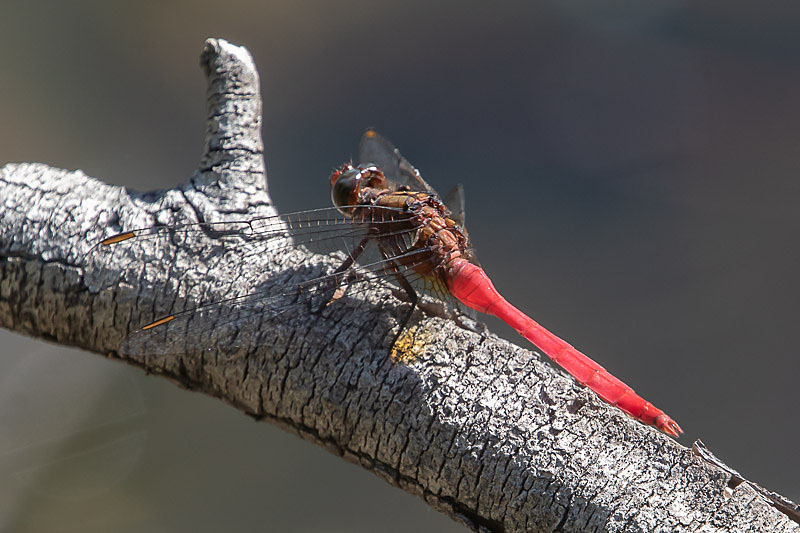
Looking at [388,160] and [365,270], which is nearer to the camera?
[365,270]

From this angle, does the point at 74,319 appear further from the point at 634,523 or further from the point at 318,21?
the point at 318,21

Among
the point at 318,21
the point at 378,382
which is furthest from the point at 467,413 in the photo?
the point at 318,21

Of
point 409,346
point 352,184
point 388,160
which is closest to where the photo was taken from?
point 409,346

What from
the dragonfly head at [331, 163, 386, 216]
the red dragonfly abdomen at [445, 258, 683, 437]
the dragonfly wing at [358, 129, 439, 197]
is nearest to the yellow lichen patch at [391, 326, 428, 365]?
the red dragonfly abdomen at [445, 258, 683, 437]

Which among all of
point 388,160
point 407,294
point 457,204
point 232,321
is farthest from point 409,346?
point 388,160

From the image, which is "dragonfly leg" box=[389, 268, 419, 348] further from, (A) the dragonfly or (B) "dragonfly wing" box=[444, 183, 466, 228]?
(B) "dragonfly wing" box=[444, 183, 466, 228]

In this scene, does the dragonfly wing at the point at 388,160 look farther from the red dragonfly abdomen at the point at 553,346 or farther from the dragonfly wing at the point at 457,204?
the red dragonfly abdomen at the point at 553,346

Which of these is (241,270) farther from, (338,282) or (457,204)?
(457,204)

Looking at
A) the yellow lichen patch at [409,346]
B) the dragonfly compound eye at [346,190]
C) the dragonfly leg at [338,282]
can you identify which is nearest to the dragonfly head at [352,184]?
the dragonfly compound eye at [346,190]
